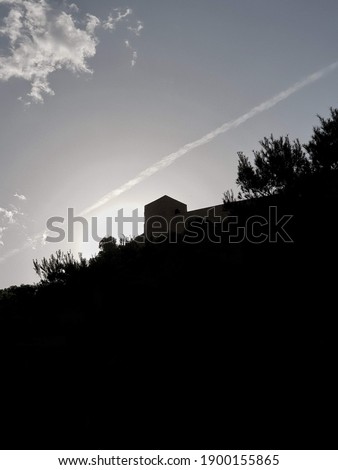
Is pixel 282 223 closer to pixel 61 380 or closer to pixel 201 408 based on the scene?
pixel 201 408

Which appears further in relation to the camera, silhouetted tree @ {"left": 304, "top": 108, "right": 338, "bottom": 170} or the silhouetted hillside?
silhouetted tree @ {"left": 304, "top": 108, "right": 338, "bottom": 170}

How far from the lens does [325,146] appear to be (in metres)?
16.7

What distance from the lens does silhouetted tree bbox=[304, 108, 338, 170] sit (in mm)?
16203

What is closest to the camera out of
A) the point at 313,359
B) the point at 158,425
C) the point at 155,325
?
the point at 158,425

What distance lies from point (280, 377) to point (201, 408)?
1708 mm

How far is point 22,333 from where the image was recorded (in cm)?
1251

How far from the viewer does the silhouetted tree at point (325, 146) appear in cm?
1620

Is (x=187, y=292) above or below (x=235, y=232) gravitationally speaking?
below

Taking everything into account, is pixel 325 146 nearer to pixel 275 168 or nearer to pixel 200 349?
pixel 275 168

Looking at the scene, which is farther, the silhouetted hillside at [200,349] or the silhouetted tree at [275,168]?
the silhouetted tree at [275,168]

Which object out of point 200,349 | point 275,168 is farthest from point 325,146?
point 200,349

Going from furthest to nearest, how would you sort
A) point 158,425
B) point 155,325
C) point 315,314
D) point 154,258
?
point 154,258 < point 155,325 < point 315,314 < point 158,425

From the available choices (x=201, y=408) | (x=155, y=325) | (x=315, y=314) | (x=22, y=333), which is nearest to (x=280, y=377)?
(x=201, y=408)

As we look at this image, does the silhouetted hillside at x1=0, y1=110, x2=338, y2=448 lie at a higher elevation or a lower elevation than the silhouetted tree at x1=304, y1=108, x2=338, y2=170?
lower
